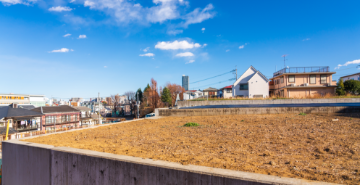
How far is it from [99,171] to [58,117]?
38471 millimetres

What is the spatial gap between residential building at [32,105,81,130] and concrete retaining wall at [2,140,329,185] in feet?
106

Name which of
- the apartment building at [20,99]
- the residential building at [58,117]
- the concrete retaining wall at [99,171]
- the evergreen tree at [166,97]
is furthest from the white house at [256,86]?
the apartment building at [20,99]

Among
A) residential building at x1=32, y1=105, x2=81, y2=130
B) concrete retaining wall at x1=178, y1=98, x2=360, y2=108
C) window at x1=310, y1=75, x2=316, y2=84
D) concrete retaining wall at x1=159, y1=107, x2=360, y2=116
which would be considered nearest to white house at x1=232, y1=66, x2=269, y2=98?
window at x1=310, y1=75, x2=316, y2=84

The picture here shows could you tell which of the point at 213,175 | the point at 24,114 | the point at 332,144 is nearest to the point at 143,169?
the point at 213,175

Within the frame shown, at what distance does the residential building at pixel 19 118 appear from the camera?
78.9 feet

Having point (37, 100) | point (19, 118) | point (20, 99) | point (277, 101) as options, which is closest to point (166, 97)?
point (19, 118)

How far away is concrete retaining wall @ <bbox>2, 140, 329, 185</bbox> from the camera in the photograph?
234 cm

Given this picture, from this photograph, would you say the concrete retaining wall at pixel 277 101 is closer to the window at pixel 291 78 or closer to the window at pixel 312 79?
the window at pixel 291 78

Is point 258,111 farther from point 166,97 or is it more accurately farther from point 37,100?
point 37,100

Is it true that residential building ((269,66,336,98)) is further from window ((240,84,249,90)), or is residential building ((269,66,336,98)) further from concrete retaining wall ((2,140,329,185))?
concrete retaining wall ((2,140,329,185))

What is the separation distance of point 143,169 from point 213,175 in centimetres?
122

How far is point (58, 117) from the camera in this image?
111 feet

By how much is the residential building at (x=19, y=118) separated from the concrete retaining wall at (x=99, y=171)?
25.8 meters

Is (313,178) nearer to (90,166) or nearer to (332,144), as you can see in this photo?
→ (332,144)
